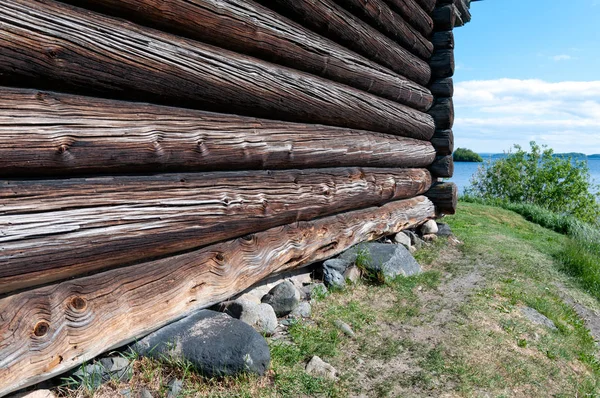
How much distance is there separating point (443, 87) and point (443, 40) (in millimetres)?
662

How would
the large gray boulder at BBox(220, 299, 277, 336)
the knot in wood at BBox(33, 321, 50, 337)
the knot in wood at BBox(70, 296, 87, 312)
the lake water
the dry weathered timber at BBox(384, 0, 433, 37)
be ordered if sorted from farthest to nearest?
the lake water < the dry weathered timber at BBox(384, 0, 433, 37) < the large gray boulder at BBox(220, 299, 277, 336) < the knot in wood at BBox(70, 296, 87, 312) < the knot in wood at BBox(33, 321, 50, 337)

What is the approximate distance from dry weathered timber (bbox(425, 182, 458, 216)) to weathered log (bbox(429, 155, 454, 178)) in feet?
0.59

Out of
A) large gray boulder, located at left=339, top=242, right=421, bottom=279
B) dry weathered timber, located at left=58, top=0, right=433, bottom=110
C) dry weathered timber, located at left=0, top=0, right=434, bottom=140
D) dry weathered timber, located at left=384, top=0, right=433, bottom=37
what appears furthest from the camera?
dry weathered timber, located at left=384, top=0, right=433, bottom=37

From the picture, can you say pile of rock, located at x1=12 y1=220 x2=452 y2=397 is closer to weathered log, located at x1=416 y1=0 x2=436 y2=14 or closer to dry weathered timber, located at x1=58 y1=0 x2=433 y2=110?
dry weathered timber, located at x1=58 y1=0 x2=433 y2=110

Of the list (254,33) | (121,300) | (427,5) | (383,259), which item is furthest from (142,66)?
(427,5)

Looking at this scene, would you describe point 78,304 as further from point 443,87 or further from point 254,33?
point 443,87

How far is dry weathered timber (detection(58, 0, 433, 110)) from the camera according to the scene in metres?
2.59

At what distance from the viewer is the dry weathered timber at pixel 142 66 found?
2.05 meters

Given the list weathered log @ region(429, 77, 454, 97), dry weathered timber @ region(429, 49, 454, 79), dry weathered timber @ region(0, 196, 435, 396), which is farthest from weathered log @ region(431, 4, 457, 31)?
dry weathered timber @ region(0, 196, 435, 396)

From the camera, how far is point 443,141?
702cm

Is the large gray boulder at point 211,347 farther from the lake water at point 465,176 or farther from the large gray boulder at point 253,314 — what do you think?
the lake water at point 465,176

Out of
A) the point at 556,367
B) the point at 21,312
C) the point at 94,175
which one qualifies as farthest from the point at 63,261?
the point at 556,367

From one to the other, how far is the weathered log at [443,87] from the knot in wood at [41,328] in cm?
609

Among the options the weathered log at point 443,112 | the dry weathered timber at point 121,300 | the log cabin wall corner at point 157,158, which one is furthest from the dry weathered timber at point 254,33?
the weathered log at point 443,112
